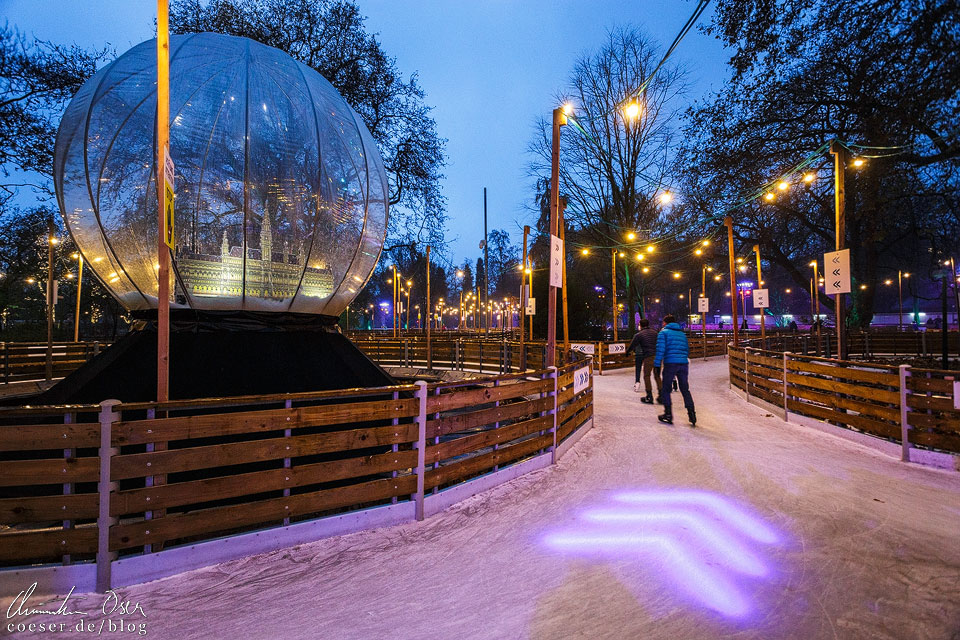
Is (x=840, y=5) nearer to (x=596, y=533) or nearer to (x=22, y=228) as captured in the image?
(x=596, y=533)

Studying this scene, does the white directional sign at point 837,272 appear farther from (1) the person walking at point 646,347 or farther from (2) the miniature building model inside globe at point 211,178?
(2) the miniature building model inside globe at point 211,178

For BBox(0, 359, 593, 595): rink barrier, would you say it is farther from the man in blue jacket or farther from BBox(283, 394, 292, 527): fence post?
the man in blue jacket

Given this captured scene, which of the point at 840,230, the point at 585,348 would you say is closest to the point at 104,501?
the point at 585,348

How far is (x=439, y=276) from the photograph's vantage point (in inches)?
3342

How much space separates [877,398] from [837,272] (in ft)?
10.8

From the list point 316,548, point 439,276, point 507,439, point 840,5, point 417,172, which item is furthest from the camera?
point 439,276

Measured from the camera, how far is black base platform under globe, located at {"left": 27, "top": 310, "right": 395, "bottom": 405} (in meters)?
4.02

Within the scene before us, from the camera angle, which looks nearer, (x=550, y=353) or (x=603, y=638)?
(x=603, y=638)

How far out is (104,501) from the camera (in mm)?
2875

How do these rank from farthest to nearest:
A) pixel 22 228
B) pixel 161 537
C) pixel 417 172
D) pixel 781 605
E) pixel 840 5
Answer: pixel 22 228, pixel 417 172, pixel 840 5, pixel 161 537, pixel 781 605

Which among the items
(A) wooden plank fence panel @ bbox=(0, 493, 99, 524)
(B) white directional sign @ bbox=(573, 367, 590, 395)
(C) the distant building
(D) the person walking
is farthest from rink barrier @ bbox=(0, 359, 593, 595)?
(D) the person walking

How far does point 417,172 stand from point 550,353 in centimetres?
1567

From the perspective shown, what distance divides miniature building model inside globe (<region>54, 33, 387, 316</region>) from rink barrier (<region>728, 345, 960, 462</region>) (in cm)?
783

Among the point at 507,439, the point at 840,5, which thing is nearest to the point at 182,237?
the point at 507,439
